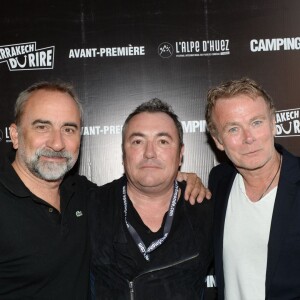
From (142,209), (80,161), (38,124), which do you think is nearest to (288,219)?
(142,209)

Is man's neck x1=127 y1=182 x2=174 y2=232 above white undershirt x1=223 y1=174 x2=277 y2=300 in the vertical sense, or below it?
above

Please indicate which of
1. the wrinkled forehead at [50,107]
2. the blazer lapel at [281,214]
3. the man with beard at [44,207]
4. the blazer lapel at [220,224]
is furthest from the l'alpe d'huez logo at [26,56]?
the blazer lapel at [281,214]

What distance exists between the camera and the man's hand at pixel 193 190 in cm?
254

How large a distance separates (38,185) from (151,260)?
0.84 metres

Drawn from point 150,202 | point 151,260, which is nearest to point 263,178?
point 150,202

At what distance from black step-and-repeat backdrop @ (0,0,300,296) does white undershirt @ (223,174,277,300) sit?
1.37 meters

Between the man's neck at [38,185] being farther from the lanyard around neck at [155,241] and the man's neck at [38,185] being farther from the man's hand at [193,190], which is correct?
the man's hand at [193,190]

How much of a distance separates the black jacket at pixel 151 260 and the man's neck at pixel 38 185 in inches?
10.9

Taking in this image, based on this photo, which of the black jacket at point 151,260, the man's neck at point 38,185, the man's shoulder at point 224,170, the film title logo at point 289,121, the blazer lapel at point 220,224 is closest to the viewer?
the black jacket at point 151,260

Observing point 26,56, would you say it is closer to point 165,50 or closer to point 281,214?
point 165,50

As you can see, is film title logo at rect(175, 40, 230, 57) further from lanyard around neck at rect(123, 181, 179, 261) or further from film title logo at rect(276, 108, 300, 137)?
lanyard around neck at rect(123, 181, 179, 261)

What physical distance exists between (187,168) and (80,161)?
1048 millimetres

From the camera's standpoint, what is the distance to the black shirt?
2.01 meters

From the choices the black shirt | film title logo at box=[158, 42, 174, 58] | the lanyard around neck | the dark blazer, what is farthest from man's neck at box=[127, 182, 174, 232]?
film title logo at box=[158, 42, 174, 58]
